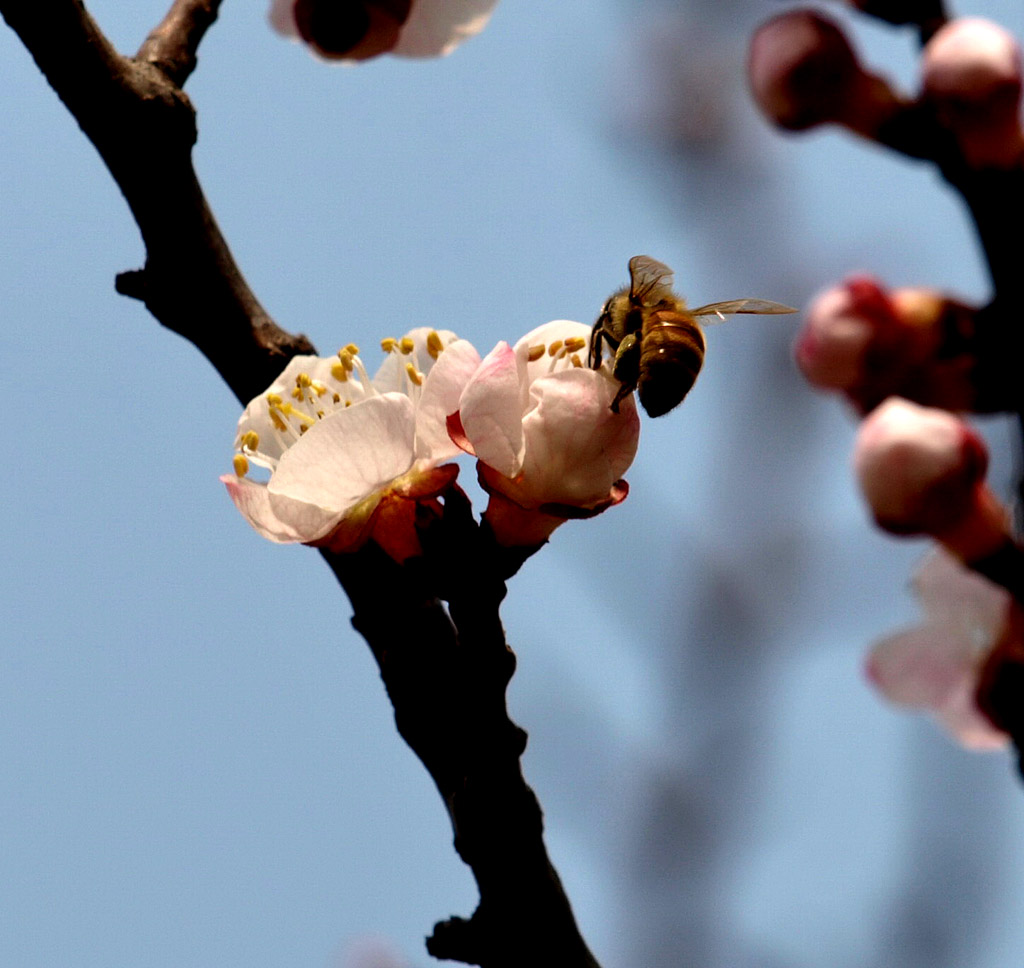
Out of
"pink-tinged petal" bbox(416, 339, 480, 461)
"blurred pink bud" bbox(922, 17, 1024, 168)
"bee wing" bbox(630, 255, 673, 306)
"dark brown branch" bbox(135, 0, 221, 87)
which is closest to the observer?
"blurred pink bud" bbox(922, 17, 1024, 168)

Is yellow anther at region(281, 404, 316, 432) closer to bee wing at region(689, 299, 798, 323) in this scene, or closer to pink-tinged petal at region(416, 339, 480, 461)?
pink-tinged petal at region(416, 339, 480, 461)

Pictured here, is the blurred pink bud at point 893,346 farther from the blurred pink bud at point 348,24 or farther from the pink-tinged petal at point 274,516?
the pink-tinged petal at point 274,516

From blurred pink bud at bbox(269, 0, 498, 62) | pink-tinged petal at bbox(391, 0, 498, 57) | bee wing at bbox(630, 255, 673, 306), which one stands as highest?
bee wing at bbox(630, 255, 673, 306)

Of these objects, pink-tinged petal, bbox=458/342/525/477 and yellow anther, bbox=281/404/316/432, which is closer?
pink-tinged petal, bbox=458/342/525/477

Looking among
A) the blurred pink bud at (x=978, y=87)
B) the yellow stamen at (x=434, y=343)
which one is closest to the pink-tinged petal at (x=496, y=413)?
the yellow stamen at (x=434, y=343)

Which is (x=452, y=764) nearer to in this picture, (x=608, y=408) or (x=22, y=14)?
(x=608, y=408)

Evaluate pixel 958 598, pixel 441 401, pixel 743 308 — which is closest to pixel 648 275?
pixel 743 308

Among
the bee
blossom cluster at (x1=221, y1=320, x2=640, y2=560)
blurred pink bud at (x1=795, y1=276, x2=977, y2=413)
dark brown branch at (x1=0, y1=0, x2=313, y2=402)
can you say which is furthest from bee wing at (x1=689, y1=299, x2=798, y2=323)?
blurred pink bud at (x1=795, y1=276, x2=977, y2=413)
